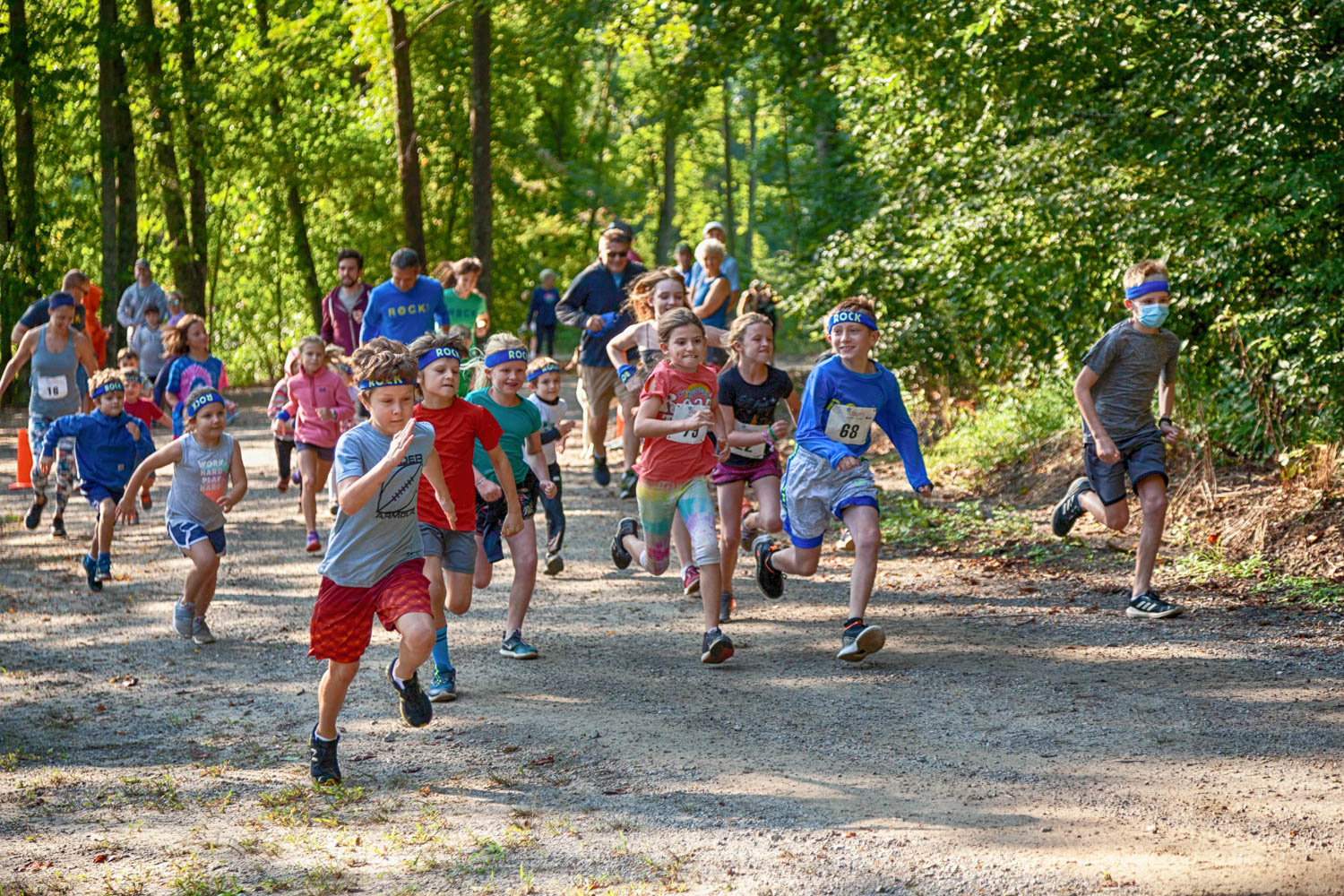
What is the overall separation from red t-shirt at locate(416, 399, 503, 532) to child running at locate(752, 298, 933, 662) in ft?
5.78

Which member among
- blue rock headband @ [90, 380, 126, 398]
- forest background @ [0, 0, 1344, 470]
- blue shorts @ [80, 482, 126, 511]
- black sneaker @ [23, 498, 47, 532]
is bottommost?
black sneaker @ [23, 498, 47, 532]

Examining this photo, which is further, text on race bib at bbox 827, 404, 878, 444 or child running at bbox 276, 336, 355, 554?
child running at bbox 276, 336, 355, 554

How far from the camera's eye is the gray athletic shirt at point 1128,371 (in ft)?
27.7

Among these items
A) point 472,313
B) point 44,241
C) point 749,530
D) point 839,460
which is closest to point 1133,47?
point 749,530

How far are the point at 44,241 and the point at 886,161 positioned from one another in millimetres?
14926

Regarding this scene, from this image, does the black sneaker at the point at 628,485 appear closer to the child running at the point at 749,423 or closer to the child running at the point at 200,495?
the child running at the point at 749,423

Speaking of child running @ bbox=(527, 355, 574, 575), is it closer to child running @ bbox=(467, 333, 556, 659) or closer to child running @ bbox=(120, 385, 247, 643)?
child running @ bbox=(467, 333, 556, 659)

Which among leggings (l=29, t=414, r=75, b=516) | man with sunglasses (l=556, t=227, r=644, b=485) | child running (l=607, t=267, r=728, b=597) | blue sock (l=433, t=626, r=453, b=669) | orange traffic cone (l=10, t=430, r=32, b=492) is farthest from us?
orange traffic cone (l=10, t=430, r=32, b=492)

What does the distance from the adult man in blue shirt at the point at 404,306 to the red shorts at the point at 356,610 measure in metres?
6.75

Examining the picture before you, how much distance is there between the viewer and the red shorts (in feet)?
18.8

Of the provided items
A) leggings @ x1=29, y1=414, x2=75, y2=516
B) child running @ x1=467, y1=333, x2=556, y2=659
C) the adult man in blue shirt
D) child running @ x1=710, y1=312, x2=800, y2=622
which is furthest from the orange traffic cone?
child running @ x1=710, y1=312, x2=800, y2=622

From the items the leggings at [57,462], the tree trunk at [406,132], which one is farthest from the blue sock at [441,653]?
the tree trunk at [406,132]

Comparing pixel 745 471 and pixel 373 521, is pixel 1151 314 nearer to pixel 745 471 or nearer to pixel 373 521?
pixel 745 471

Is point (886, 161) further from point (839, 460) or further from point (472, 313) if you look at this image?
point (839, 460)
